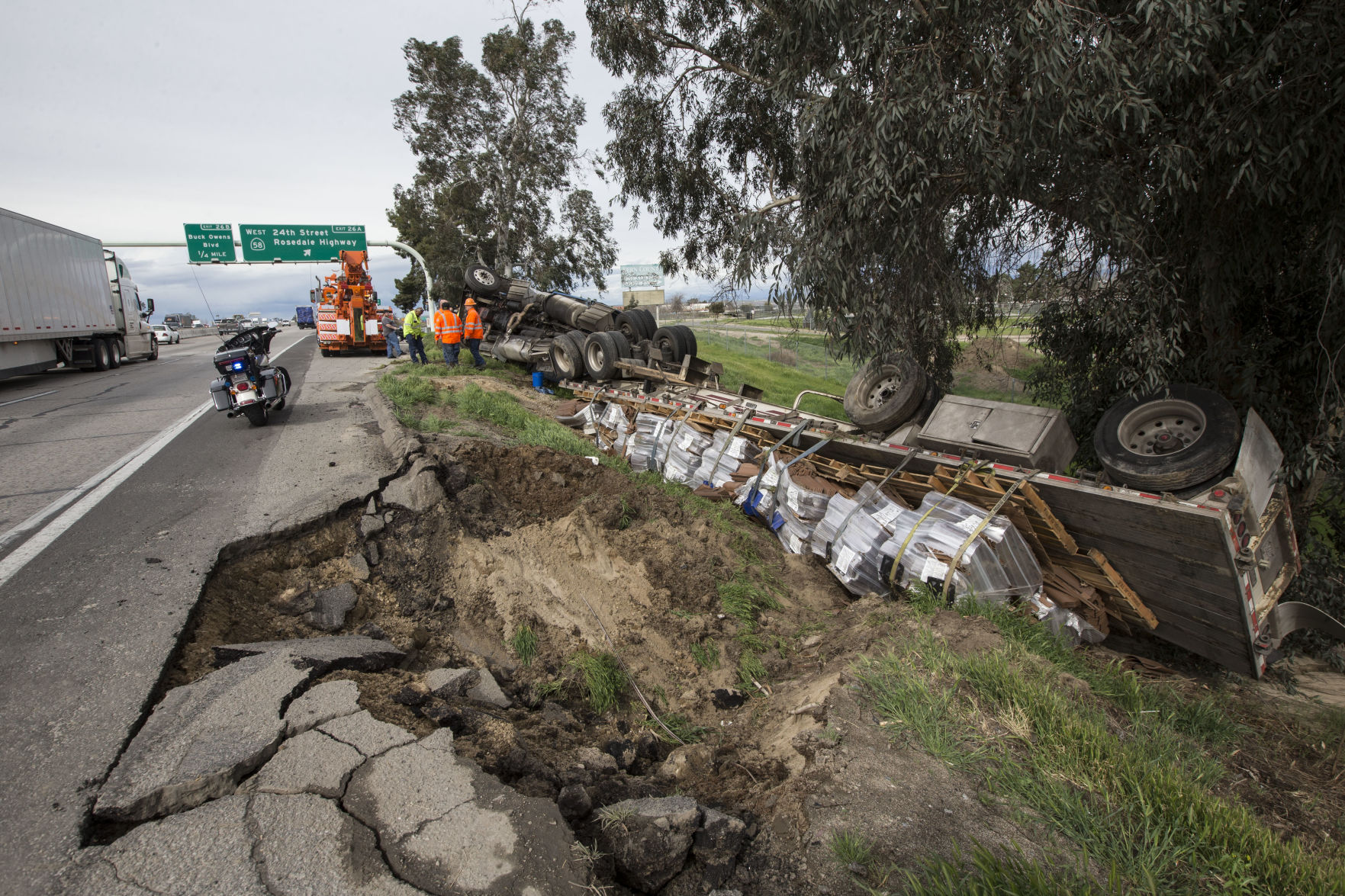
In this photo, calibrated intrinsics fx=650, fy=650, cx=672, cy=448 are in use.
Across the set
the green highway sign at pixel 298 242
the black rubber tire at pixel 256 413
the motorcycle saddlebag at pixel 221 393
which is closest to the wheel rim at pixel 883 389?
the black rubber tire at pixel 256 413

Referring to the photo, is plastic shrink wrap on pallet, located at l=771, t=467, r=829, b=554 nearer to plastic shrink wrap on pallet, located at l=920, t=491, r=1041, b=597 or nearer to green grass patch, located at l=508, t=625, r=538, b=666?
plastic shrink wrap on pallet, located at l=920, t=491, r=1041, b=597

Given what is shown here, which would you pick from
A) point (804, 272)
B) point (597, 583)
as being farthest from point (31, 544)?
point (804, 272)

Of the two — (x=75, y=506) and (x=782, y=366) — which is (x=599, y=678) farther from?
(x=782, y=366)

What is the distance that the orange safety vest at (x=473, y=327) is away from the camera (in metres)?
12.8

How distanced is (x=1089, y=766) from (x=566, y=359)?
10516 mm

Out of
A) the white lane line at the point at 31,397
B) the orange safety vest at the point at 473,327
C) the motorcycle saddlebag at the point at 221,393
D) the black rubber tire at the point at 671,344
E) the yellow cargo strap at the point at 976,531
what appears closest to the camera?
the yellow cargo strap at the point at 976,531

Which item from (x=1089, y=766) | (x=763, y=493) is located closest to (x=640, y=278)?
(x=763, y=493)

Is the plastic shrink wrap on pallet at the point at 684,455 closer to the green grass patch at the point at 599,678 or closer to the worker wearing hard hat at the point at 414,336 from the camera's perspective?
the green grass patch at the point at 599,678

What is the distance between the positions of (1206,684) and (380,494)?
→ 7400mm

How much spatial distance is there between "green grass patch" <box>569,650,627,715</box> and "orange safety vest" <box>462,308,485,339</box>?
958 centimetres

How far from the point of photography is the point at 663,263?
16.2 metres

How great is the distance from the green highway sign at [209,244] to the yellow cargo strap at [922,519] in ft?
99.1

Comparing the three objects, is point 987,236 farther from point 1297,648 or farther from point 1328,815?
point 1328,815

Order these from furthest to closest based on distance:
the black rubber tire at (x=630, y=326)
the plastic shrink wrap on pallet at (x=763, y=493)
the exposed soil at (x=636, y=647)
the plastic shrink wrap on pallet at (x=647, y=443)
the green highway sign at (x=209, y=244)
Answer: the green highway sign at (x=209, y=244)
the black rubber tire at (x=630, y=326)
the plastic shrink wrap on pallet at (x=647, y=443)
the plastic shrink wrap on pallet at (x=763, y=493)
the exposed soil at (x=636, y=647)
